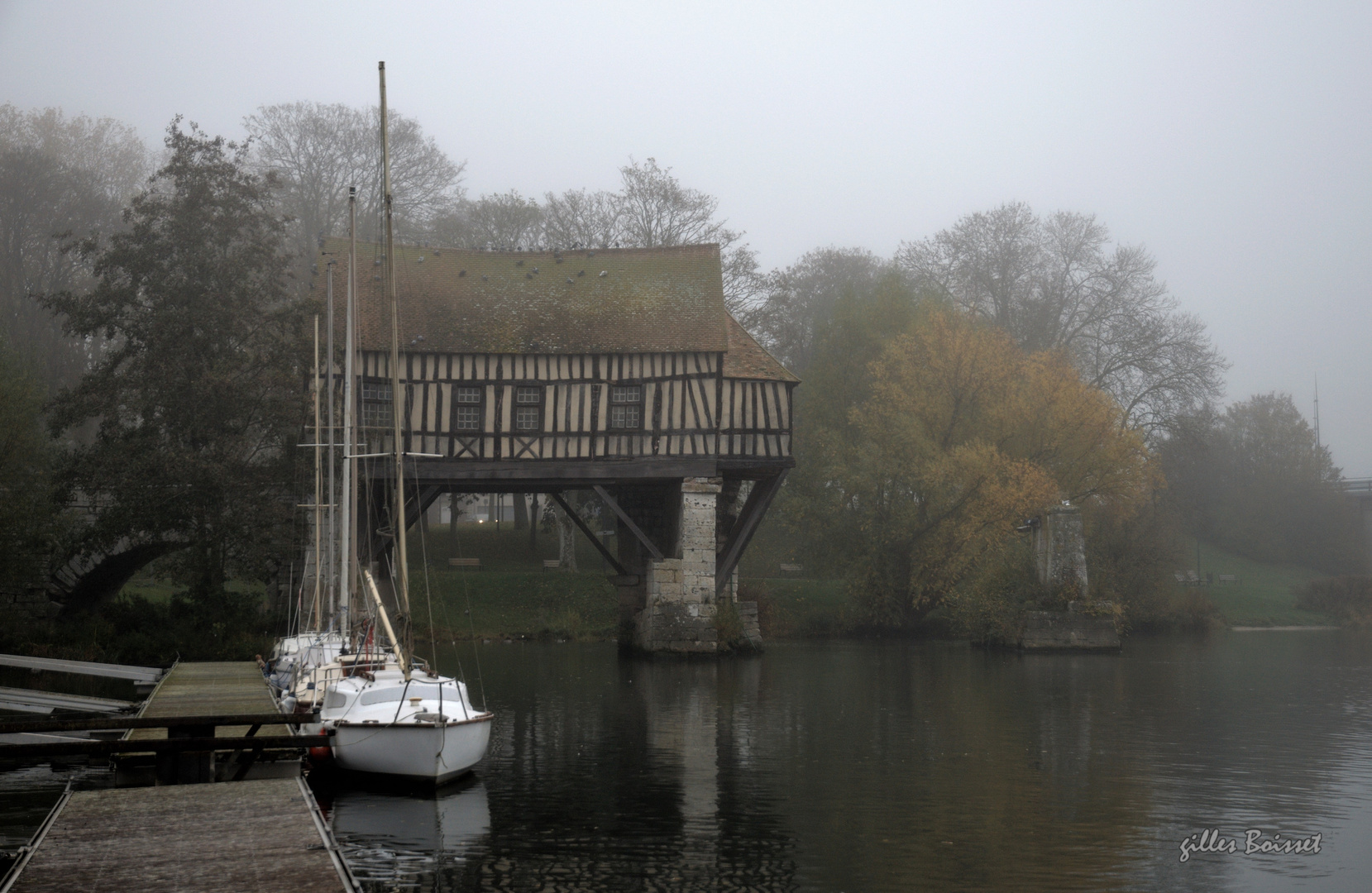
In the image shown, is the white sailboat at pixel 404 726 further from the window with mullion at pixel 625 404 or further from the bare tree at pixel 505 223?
the bare tree at pixel 505 223

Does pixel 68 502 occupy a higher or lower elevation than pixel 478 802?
higher

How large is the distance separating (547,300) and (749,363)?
15.0 feet

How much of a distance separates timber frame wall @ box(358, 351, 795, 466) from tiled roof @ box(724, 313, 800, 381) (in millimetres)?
590

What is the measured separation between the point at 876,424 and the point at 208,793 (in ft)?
83.4

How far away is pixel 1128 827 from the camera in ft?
33.9

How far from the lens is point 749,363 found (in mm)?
26547

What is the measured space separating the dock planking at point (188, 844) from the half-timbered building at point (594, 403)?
15.6 m

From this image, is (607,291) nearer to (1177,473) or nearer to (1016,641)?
(1016,641)

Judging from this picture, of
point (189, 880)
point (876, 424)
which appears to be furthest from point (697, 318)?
point (189, 880)

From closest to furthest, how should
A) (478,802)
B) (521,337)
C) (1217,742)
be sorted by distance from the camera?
(478,802) < (1217,742) < (521,337)

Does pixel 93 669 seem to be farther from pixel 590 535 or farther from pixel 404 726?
pixel 590 535

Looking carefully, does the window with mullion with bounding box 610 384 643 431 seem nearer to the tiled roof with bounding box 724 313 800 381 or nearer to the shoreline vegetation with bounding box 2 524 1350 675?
the tiled roof with bounding box 724 313 800 381

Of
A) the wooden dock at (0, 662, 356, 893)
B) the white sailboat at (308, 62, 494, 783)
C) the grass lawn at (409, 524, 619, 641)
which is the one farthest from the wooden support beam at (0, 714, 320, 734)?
the grass lawn at (409, 524, 619, 641)

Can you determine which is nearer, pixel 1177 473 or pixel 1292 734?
pixel 1292 734
